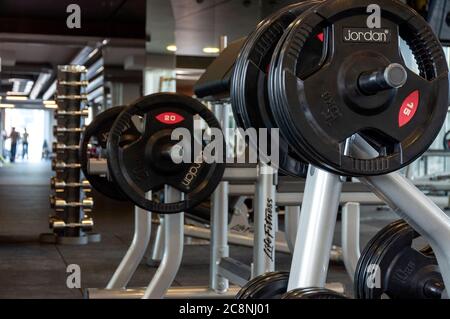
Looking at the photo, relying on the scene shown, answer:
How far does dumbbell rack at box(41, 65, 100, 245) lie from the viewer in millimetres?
4824

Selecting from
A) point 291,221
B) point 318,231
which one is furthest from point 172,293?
point 318,231

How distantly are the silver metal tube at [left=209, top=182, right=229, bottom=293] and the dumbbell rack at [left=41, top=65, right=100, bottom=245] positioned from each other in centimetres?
198

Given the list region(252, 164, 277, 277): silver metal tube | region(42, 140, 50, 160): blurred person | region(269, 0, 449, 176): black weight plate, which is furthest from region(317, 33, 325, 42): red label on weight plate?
region(42, 140, 50, 160): blurred person

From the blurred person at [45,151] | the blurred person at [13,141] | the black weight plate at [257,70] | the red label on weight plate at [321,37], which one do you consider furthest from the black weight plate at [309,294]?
the blurred person at [45,151]

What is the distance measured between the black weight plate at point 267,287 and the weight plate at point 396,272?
0.18m

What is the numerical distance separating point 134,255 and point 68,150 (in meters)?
A: 2.09

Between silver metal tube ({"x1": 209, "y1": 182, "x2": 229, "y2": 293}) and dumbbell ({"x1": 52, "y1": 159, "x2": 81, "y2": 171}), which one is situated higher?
dumbbell ({"x1": 52, "y1": 159, "x2": 81, "y2": 171})

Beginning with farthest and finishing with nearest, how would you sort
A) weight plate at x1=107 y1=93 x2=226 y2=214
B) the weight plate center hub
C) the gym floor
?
1. the gym floor
2. weight plate at x1=107 y1=93 x2=226 y2=214
3. the weight plate center hub

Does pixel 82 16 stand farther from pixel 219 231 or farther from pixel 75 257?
pixel 219 231

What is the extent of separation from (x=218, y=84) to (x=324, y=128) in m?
1.01

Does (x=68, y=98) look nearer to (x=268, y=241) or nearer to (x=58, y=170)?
(x=58, y=170)

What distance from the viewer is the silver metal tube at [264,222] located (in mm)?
2516

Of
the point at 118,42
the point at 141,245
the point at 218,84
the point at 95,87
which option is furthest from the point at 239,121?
the point at 95,87

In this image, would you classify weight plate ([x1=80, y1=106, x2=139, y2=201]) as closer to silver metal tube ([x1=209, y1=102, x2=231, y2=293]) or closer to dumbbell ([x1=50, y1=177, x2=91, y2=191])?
silver metal tube ([x1=209, y1=102, x2=231, y2=293])
